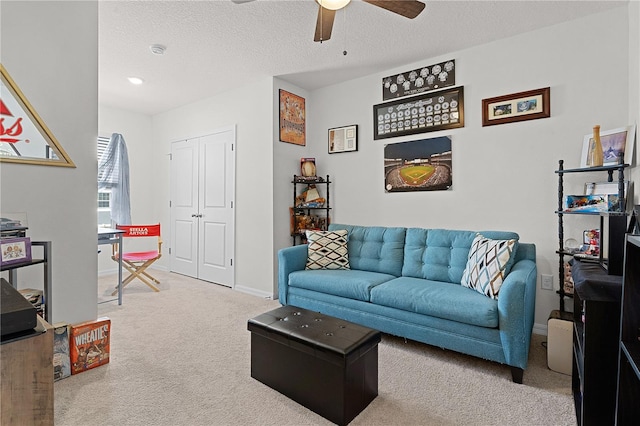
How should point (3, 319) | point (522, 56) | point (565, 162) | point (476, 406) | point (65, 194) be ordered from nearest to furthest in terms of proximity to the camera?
1. point (3, 319)
2. point (476, 406)
3. point (65, 194)
4. point (565, 162)
5. point (522, 56)

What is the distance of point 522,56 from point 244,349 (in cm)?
342

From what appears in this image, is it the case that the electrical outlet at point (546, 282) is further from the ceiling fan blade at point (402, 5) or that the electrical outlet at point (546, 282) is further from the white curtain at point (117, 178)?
the white curtain at point (117, 178)

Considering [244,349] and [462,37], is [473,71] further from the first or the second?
[244,349]

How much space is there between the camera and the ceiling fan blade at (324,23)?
2.03 meters

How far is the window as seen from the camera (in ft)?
16.4

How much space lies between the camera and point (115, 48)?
314cm

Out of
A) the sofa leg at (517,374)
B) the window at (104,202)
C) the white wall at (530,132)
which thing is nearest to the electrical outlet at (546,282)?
the white wall at (530,132)

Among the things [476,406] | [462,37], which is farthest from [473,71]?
[476,406]

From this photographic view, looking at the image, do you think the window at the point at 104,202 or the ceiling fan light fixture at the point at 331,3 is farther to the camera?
the window at the point at 104,202

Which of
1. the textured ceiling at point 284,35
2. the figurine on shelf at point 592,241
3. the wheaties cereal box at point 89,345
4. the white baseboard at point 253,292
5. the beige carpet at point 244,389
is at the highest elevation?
the textured ceiling at point 284,35

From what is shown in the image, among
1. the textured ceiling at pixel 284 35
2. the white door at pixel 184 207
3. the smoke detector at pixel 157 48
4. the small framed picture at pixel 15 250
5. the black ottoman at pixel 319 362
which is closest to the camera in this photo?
the black ottoman at pixel 319 362

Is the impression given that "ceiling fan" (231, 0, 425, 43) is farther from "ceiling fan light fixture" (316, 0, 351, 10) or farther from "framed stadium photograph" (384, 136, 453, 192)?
"framed stadium photograph" (384, 136, 453, 192)

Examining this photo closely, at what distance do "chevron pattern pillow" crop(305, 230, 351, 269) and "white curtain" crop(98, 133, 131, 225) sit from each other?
3394 millimetres

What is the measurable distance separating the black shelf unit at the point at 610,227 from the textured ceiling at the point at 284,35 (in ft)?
4.16
